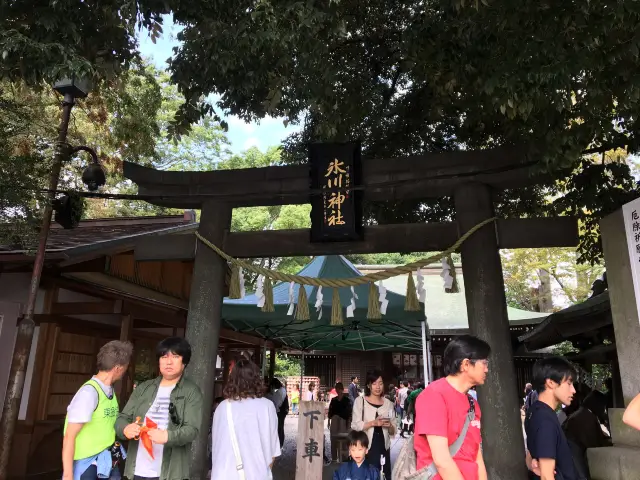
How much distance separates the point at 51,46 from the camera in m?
3.88

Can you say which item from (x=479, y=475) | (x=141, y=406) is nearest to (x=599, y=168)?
(x=479, y=475)

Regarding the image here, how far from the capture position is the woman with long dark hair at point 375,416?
5125 mm

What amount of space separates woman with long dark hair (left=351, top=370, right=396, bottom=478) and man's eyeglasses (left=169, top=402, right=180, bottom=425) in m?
2.52

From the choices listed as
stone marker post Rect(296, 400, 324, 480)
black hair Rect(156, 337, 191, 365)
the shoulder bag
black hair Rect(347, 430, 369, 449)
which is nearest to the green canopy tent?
stone marker post Rect(296, 400, 324, 480)

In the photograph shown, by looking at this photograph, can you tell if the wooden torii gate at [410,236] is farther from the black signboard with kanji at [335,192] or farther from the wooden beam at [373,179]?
the black signboard with kanji at [335,192]

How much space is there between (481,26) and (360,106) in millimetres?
2274

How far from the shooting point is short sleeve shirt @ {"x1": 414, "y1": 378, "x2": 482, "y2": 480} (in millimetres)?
2322

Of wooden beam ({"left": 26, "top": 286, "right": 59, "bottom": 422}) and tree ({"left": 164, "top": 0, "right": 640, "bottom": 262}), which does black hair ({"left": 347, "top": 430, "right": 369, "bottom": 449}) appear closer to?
tree ({"left": 164, "top": 0, "right": 640, "bottom": 262})

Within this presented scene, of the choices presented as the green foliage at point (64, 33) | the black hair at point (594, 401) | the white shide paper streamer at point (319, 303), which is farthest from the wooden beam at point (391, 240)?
the black hair at point (594, 401)

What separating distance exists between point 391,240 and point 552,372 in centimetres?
288

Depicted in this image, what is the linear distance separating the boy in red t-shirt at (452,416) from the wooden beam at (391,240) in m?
3.10

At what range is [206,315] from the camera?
5.86 meters

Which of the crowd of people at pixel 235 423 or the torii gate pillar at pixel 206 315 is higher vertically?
the torii gate pillar at pixel 206 315

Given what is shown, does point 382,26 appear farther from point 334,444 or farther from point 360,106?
point 334,444
